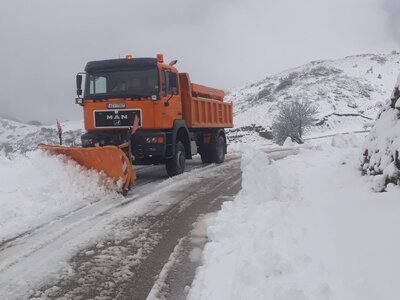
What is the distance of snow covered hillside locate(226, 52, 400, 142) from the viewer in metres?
43.5

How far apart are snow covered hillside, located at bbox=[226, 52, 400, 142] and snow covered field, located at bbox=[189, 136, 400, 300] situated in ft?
108

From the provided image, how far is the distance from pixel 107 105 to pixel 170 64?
7.38 ft

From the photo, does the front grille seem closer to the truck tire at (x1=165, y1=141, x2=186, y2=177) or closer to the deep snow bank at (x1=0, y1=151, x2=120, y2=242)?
the truck tire at (x1=165, y1=141, x2=186, y2=177)

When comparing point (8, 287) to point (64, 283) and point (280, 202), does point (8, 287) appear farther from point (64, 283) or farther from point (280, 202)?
point (280, 202)

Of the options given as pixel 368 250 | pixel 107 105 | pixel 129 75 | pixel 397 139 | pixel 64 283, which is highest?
pixel 129 75

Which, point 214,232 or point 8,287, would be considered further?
point 214,232

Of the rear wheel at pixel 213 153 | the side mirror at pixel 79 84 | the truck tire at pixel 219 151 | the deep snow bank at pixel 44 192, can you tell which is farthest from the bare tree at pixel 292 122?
the deep snow bank at pixel 44 192

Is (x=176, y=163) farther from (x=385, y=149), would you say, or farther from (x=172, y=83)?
(x=385, y=149)

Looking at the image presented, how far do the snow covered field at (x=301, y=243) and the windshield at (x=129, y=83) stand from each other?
4.26 m

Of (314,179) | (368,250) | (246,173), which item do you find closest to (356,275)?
(368,250)

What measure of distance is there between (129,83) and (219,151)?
536cm

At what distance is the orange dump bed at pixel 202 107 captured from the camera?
12.7 meters

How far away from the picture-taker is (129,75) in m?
11.0

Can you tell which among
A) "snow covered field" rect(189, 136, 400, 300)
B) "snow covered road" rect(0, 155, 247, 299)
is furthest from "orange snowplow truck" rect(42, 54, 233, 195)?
"snow covered field" rect(189, 136, 400, 300)
